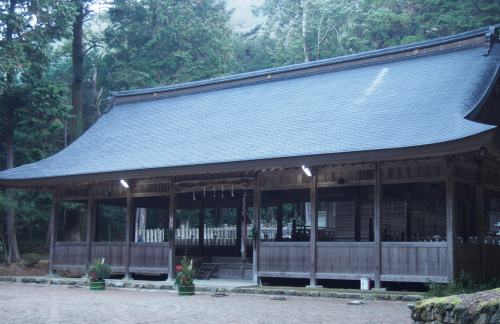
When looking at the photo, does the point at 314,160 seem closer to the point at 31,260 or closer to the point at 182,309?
the point at 182,309

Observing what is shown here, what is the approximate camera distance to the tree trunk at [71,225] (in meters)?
27.4

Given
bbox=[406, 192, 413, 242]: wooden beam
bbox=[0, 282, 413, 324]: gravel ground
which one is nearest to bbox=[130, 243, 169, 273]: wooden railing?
bbox=[0, 282, 413, 324]: gravel ground

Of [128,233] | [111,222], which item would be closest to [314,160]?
[128,233]

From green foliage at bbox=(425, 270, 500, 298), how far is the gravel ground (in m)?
0.74

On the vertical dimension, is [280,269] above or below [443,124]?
below

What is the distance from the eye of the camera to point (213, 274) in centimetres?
1800

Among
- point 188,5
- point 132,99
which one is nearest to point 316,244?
point 132,99

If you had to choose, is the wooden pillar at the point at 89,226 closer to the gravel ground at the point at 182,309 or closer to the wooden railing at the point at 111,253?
the wooden railing at the point at 111,253

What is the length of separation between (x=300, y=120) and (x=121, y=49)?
23.0m

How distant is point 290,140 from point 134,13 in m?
25.1

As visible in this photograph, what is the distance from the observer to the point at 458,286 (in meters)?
11.3

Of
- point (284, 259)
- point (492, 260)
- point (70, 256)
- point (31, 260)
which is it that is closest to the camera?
point (492, 260)

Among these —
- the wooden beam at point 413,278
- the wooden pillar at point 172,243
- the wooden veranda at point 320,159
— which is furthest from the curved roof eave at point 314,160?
the wooden beam at point 413,278

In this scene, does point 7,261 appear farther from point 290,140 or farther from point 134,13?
point 134,13
